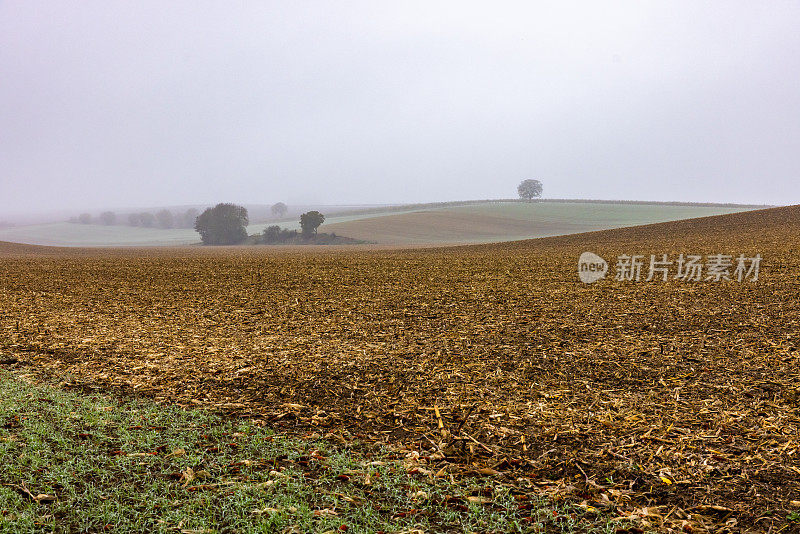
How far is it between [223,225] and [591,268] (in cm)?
5477

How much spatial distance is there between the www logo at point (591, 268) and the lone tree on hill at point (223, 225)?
51.2 meters

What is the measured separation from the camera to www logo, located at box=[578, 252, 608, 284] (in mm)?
13414


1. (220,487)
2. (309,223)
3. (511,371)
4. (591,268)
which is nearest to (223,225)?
(309,223)

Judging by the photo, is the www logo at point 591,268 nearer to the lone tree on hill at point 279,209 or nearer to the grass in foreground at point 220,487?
the grass in foreground at point 220,487

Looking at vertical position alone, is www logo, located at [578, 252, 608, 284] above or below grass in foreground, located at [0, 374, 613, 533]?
above

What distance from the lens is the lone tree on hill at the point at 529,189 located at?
101125 mm

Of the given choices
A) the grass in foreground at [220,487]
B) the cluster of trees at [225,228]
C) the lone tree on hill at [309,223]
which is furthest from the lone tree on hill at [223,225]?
the grass in foreground at [220,487]

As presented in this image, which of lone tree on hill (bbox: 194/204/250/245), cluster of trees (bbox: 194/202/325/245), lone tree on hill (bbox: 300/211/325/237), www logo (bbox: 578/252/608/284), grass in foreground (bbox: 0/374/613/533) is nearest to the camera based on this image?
grass in foreground (bbox: 0/374/613/533)

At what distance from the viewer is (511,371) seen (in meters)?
6.14

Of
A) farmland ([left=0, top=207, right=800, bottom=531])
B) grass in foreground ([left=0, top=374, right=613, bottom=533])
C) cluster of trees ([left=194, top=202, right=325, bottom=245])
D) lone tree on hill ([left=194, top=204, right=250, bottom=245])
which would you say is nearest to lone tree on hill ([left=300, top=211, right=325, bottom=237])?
cluster of trees ([left=194, top=202, right=325, bottom=245])

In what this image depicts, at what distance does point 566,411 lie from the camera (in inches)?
195

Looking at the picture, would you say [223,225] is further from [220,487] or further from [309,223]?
[220,487]

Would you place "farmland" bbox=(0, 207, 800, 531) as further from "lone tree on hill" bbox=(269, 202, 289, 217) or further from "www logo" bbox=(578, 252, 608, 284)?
"lone tree on hill" bbox=(269, 202, 289, 217)

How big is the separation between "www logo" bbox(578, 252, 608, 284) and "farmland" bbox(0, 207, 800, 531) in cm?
116
